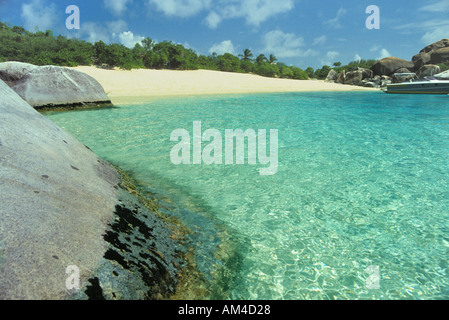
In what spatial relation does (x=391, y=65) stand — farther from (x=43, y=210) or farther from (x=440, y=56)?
(x=43, y=210)

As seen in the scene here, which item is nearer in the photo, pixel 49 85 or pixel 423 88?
pixel 49 85

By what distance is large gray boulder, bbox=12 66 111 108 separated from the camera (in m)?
12.5

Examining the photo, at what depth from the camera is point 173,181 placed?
4.84 metres

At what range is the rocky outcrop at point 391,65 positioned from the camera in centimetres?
4791

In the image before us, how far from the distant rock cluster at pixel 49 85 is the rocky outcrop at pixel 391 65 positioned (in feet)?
172

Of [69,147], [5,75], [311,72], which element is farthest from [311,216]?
[311,72]

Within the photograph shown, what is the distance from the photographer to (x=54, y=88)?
1305cm

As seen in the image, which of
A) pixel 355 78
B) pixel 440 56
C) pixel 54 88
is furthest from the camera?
pixel 355 78

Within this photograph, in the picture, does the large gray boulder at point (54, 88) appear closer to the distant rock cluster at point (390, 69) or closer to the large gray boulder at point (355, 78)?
the distant rock cluster at point (390, 69)

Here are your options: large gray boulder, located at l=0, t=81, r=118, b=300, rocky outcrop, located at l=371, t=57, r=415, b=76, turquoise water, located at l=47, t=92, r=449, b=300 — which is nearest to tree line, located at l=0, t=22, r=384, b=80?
rocky outcrop, located at l=371, t=57, r=415, b=76

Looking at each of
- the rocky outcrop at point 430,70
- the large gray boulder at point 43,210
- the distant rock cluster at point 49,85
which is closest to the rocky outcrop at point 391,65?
the rocky outcrop at point 430,70

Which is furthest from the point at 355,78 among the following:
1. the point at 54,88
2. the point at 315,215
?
the point at 315,215

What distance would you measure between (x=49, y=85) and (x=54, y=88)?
9.3 inches
